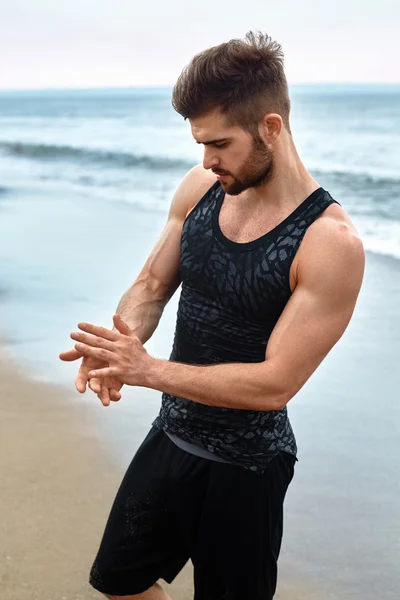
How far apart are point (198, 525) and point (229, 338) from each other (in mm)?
698

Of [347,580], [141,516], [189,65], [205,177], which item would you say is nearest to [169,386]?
[141,516]

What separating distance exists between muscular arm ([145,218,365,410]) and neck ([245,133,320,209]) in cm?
17

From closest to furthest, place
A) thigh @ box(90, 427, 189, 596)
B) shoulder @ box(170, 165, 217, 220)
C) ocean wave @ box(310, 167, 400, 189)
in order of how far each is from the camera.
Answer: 1. thigh @ box(90, 427, 189, 596)
2. shoulder @ box(170, 165, 217, 220)
3. ocean wave @ box(310, 167, 400, 189)

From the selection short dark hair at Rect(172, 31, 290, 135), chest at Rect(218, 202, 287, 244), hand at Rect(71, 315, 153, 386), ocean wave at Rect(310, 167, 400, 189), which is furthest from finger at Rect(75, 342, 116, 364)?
ocean wave at Rect(310, 167, 400, 189)

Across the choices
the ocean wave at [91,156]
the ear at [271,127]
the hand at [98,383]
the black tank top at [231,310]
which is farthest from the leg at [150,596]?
the ocean wave at [91,156]

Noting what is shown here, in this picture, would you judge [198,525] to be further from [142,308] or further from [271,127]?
[271,127]

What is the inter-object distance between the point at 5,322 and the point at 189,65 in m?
5.68

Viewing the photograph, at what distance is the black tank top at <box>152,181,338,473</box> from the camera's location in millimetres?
3328

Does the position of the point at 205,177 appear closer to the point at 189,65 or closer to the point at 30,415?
the point at 189,65

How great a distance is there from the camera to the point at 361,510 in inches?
214

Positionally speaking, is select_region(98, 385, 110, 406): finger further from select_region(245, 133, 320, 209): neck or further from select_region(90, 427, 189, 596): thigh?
select_region(245, 133, 320, 209): neck

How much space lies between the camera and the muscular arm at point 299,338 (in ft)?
10.6

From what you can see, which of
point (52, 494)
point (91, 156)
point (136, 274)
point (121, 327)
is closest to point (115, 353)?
point (121, 327)

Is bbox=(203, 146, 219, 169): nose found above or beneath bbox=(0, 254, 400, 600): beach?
above
